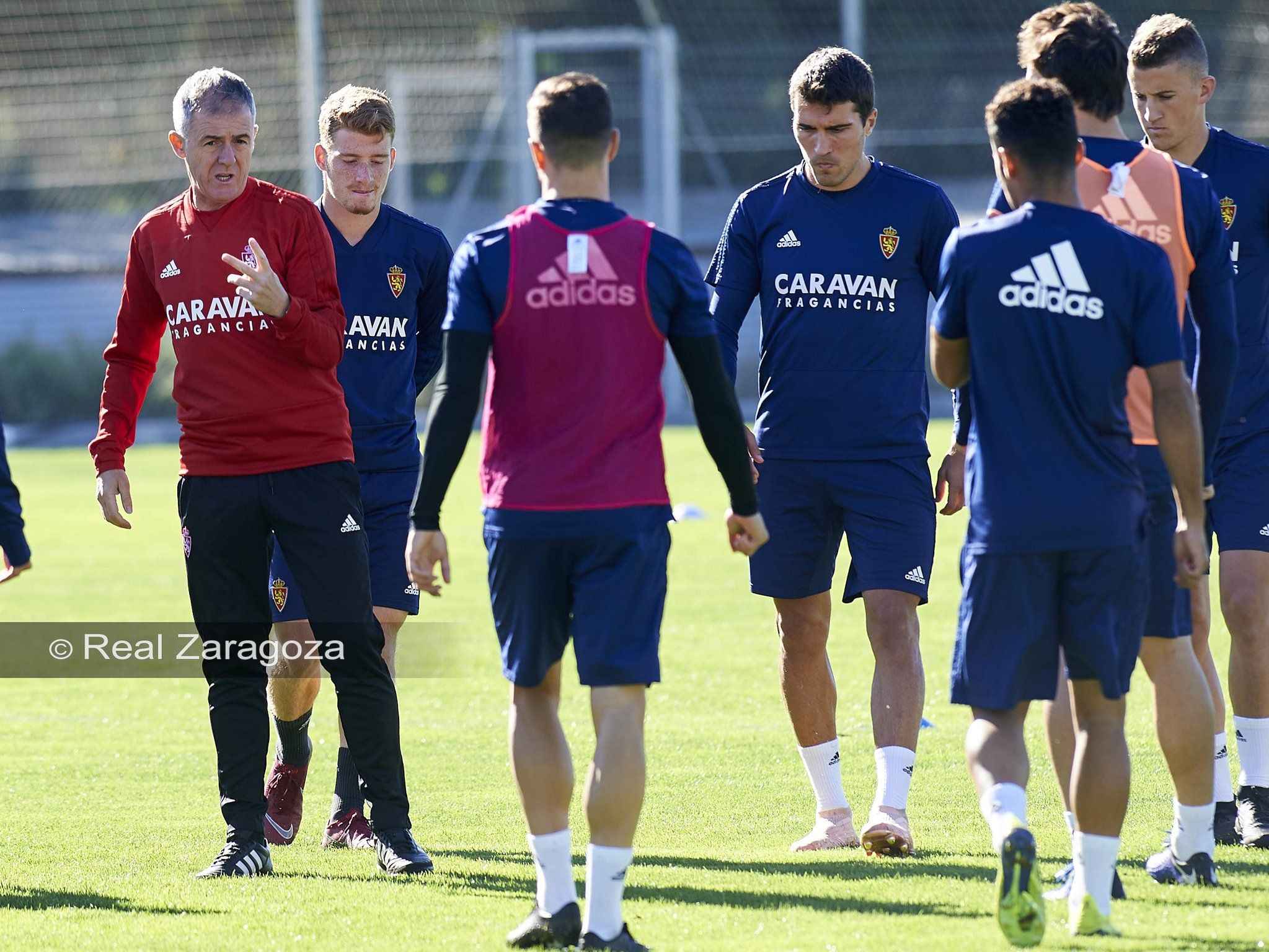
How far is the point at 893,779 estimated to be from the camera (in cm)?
536

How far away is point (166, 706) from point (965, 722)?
4.00 meters

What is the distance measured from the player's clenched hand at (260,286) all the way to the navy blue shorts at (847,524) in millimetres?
1738

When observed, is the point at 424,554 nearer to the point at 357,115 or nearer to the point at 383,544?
the point at 383,544

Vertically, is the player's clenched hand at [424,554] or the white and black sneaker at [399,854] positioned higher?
the player's clenched hand at [424,554]

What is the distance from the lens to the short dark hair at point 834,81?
5430 mm

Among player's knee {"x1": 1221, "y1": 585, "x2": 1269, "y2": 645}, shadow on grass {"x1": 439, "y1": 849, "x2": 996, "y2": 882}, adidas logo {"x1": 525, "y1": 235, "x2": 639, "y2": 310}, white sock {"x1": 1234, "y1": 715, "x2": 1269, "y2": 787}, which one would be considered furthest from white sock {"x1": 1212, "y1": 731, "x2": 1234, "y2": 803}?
adidas logo {"x1": 525, "y1": 235, "x2": 639, "y2": 310}

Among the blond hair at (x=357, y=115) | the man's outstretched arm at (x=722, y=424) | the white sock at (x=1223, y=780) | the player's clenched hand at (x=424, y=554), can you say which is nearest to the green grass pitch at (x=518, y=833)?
the white sock at (x=1223, y=780)

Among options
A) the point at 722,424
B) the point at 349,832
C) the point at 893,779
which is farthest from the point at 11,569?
the point at 893,779

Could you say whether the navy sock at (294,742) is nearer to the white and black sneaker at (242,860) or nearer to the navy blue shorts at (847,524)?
the white and black sneaker at (242,860)

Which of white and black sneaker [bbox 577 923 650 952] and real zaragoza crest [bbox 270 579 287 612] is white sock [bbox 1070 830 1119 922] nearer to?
white and black sneaker [bbox 577 923 650 952]

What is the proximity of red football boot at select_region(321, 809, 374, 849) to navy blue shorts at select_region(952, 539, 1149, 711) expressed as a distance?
7.83 ft

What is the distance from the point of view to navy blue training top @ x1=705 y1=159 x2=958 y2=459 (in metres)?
5.62

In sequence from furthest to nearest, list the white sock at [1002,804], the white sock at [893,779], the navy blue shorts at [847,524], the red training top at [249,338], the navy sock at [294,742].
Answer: the navy sock at [294,742]
the navy blue shorts at [847,524]
the white sock at [893,779]
the red training top at [249,338]
the white sock at [1002,804]

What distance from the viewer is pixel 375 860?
17.9 ft
